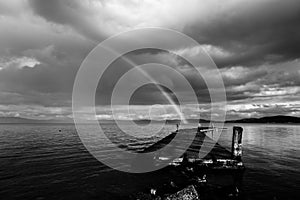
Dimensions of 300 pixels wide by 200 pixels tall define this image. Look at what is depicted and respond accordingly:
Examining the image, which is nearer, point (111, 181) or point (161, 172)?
point (111, 181)

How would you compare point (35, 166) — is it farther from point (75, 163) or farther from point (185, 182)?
point (185, 182)

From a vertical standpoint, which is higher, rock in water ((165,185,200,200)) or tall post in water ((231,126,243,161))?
tall post in water ((231,126,243,161))

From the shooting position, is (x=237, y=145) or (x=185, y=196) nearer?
(x=185, y=196)

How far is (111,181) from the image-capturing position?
53.4 ft

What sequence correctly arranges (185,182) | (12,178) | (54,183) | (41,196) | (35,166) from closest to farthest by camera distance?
(41,196) → (185,182) → (54,183) → (12,178) → (35,166)

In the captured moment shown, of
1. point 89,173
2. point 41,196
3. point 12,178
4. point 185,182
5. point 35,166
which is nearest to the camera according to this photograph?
point 41,196

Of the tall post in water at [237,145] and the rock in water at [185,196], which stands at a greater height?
the tall post in water at [237,145]

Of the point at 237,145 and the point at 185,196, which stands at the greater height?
the point at 237,145

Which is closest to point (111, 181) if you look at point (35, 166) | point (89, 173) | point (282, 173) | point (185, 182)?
point (89, 173)

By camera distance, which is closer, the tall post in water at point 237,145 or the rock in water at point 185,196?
the rock in water at point 185,196

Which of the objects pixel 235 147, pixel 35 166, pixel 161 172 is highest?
pixel 235 147

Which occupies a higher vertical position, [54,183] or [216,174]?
[216,174]

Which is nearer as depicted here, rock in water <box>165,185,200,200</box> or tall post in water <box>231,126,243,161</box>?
rock in water <box>165,185,200,200</box>

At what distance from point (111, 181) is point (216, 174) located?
9771 millimetres
